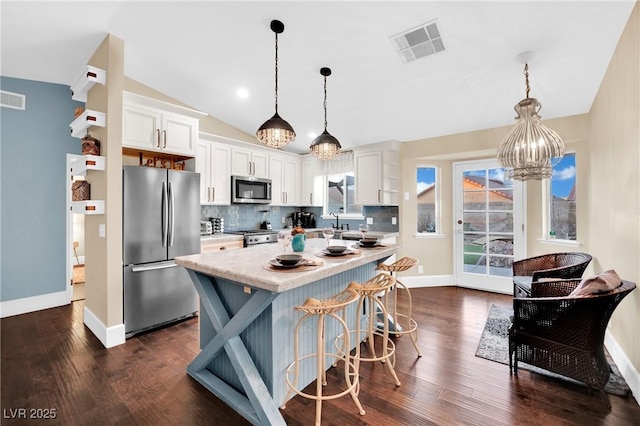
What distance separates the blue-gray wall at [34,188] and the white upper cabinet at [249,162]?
2057mm

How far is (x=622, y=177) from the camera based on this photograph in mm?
2271

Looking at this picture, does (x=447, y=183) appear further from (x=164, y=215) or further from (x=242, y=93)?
(x=164, y=215)

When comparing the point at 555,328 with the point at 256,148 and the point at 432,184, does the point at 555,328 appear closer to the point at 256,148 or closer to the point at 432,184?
the point at 432,184

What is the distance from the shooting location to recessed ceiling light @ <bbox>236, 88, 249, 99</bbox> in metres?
3.76

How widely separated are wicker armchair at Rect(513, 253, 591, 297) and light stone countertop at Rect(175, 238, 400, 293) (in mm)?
1414

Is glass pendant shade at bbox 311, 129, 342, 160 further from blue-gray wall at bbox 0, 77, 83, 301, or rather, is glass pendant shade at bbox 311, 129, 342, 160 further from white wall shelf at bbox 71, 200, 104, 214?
blue-gray wall at bbox 0, 77, 83, 301

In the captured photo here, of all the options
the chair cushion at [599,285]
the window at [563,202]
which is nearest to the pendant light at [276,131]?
the chair cushion at [599,285]

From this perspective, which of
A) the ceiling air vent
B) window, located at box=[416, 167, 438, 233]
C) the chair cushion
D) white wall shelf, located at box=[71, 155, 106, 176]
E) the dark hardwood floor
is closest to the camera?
the dark hardwood floor

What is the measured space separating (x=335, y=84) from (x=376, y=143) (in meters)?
1.52

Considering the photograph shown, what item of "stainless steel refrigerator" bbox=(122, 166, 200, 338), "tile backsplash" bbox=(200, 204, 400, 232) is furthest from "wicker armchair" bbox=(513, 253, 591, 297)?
"stainless steel refrigerator" bbox=(122, 166, 200, 338)

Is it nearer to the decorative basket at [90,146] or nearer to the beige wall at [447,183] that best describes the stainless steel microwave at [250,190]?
the decorative basket at [90,146]

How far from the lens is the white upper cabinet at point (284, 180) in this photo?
5246 millimetres

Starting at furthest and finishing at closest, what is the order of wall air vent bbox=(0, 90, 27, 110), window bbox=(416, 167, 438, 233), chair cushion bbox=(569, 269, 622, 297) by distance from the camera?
window bbox=(416, 167, 438, 233) < wall air vent bbox=(0, 90, 27, 110) < chair cushion bbox=(569, 269, 622, 297)

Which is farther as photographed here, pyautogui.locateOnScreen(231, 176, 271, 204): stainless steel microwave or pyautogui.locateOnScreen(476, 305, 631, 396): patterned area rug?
pyautogui.locateOnScreen(231, 176, 271, 204): stainless steel microwave
